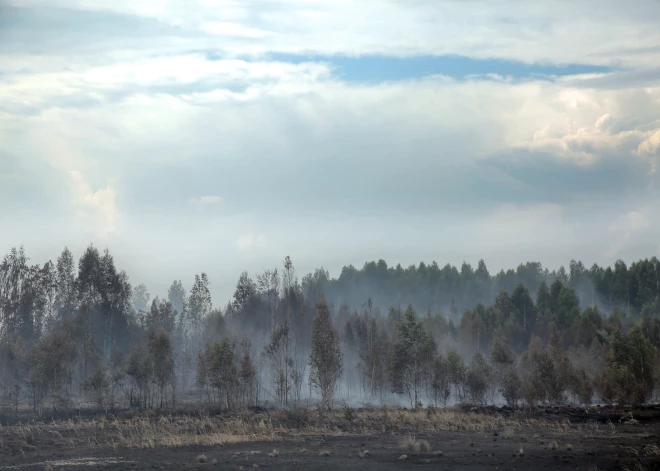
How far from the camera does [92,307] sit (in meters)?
103

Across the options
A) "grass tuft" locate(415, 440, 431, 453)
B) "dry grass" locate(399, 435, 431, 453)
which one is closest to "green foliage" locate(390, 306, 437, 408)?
"dry grass" locate(399, 435, 431, 453)

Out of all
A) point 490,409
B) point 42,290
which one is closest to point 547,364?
point 490,409

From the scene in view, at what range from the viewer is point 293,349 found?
11450 cm

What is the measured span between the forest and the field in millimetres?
8908

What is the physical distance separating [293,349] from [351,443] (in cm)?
7227

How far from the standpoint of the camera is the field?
33.4 m

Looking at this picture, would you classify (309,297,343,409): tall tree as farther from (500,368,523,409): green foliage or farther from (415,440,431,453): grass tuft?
(415,440,431,453): grass tuft

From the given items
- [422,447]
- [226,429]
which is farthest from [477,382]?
[422,447]

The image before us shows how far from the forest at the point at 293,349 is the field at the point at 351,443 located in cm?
891

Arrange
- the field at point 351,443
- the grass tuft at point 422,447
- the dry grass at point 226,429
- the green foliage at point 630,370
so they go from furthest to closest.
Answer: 1. the green foliage at point 630,370
2. the dry grass at point 226,429
3. the grass tuft at point 422,447
4. the field at point 351,443

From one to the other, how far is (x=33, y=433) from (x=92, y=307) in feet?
163

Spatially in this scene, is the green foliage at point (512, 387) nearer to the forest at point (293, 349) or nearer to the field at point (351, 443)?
the forest at point (293, 349)

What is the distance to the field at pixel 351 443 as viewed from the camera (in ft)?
109

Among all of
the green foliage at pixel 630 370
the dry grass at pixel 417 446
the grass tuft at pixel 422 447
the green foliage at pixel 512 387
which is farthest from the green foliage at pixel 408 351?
the grass tuft at pixel 422 447
